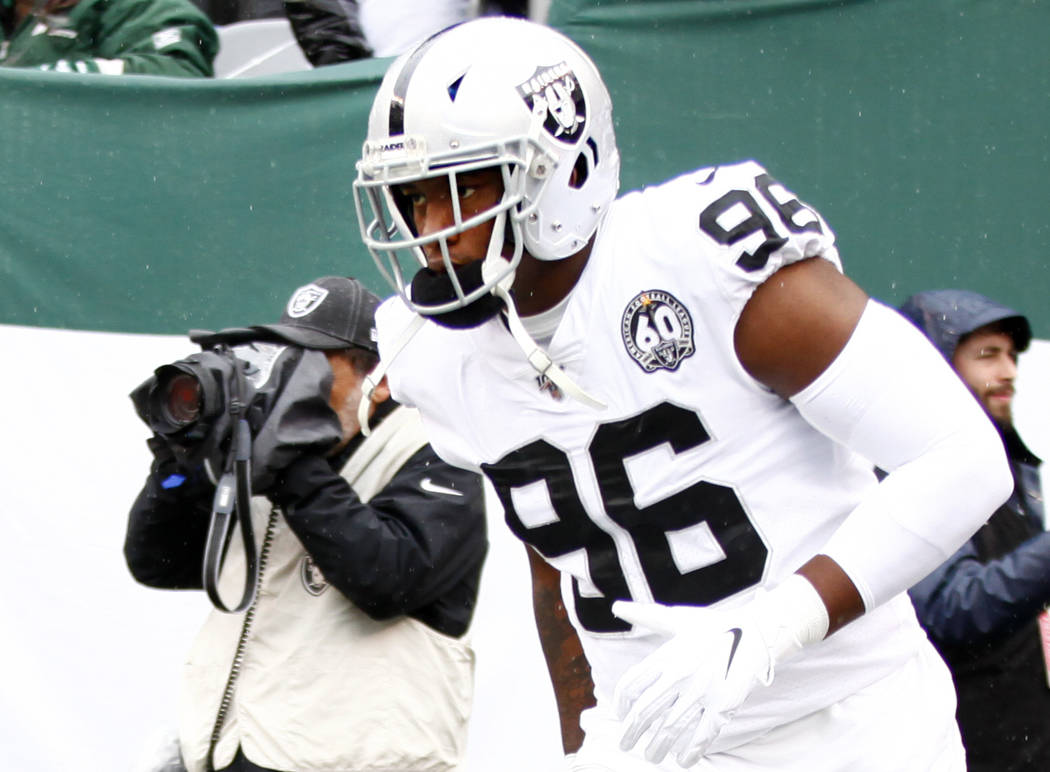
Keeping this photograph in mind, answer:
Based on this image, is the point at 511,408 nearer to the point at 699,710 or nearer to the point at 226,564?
the point at 699,710

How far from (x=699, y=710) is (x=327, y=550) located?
99 cm

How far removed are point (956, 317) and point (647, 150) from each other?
0.93 meters

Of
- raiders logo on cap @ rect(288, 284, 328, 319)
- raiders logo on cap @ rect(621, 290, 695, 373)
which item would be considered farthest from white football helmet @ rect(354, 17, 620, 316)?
raiders logo on cap @ rect(288, 284, 328, 319)

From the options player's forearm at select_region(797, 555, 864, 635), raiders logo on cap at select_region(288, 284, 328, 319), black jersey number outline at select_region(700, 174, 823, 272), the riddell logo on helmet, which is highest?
the riddell logo on helmet

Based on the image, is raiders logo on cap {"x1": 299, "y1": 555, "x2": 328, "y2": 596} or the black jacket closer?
the black jacket

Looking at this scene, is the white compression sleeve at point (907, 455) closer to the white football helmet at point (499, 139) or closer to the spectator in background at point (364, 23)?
the white football helmet at point (499, 139)

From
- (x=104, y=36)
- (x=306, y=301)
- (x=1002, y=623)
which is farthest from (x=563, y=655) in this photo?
(x=104, y=36)

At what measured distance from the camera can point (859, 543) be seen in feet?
5.47

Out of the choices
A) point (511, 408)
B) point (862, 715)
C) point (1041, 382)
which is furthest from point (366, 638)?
point (1041, 382)

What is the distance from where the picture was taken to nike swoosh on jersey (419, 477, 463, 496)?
257 centimetres

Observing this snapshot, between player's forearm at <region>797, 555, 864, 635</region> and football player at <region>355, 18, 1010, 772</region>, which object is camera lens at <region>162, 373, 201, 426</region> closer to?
football player at <region>355, 18, 1010, 772</region>

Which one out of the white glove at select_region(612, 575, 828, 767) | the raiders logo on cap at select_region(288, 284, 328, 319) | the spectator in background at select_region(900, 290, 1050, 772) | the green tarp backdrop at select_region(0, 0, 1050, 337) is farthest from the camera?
the green tarp backdrop at select_region(0, 0, 1050, 337)

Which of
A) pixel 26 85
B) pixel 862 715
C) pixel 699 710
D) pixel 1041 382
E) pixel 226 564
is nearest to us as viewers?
pixel 699 710

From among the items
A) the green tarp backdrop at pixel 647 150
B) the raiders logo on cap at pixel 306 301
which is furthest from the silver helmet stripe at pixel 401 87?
the green tarp backdrop at pixel 647 150
